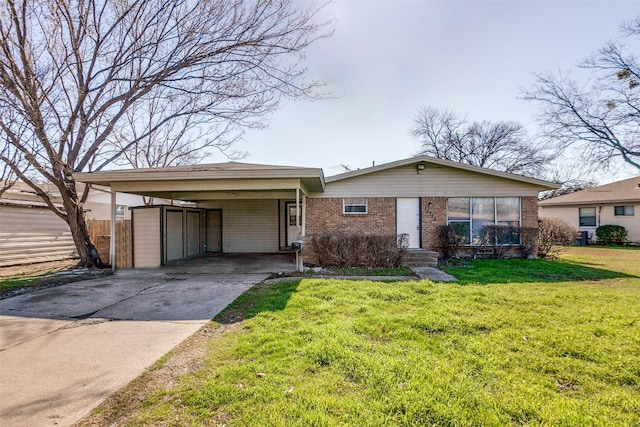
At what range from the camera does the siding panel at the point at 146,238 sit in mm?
9922

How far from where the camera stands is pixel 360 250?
29.7ft

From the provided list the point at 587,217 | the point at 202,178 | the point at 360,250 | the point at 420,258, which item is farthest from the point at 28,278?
the point at 587,217

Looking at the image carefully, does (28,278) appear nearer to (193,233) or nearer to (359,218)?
A: (193,233)

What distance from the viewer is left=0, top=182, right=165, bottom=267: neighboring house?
35.4 ft

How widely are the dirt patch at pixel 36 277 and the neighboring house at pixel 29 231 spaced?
28.2 inches

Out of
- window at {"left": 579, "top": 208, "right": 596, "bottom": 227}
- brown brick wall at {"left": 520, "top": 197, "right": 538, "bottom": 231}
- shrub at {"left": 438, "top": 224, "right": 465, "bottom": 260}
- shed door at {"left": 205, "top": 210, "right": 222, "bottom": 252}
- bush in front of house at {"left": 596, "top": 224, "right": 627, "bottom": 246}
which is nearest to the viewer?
shrub at {"left": 438, "top": 224, "right": 465, "bottom": 260}

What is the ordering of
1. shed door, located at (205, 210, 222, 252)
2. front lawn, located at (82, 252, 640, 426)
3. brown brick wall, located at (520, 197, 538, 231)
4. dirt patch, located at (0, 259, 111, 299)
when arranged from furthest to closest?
shed door, located at (205, 210, 222, 252) < brown brick wall, located at (520, 197, 538, 231) < dirt patch, located at (0, 259, 111, 299) < front lawn, located at (82, 252, 640, 426)

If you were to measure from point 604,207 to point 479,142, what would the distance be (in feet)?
37.2

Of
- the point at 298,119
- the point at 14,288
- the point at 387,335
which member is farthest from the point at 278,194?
the point at 387,335

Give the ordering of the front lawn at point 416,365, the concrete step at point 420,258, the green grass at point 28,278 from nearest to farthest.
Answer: the front lawn at point 416,365
the green grass at point 28,278
the concrete step at point 420,258

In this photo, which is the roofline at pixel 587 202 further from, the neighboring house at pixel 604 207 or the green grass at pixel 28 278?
the green grass at pixel 28 278

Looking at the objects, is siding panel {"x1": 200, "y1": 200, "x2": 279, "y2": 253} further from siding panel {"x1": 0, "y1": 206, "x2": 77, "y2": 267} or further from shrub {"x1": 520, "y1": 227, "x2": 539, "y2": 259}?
shrub {"x1": 520, "y1": 227, "x2": 539, "y2": 259}

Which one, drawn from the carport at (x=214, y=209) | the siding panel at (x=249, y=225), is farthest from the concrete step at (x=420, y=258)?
the siding panel at (x=249, y=225)

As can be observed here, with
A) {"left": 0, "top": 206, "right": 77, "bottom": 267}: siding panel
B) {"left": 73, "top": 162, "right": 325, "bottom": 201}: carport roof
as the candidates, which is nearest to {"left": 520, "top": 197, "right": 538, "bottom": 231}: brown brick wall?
{"left": 73, "top": 162, "right": 325, "bottom": 201}: carport roof
